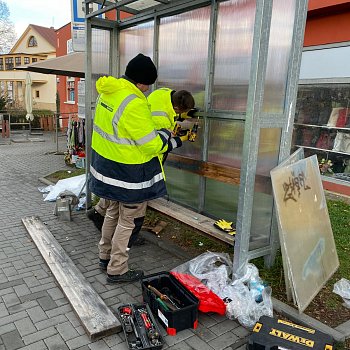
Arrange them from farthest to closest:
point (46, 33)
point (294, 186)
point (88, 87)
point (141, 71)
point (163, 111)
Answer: point (46, 33)
point (88, 87)
point (163, 111)
point (294, 186)
point (141, 71)

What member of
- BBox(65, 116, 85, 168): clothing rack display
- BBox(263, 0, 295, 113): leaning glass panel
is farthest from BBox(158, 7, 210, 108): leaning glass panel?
BBox(65, 116, 85, 168): clothing rack display

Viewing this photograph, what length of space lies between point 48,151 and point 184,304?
10269 millimetres

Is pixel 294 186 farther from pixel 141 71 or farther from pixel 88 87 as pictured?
pixel 88 87

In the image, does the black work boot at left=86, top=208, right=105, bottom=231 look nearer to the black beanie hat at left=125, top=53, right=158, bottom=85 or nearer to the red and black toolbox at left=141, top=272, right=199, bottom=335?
the red and black toolbox at left=141, top=272, right=199, bottom=335

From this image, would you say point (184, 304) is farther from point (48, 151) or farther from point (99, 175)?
point (48, 151)

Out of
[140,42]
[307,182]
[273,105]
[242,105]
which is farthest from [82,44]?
[307,182]

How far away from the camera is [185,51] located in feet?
14.9

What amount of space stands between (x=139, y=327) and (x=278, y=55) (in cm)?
257

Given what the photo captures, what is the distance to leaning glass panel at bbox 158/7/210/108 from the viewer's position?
426 cm

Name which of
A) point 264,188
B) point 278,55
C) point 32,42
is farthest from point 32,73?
point 264,188

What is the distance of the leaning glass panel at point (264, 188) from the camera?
3199 mm

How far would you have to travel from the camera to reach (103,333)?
2623mm

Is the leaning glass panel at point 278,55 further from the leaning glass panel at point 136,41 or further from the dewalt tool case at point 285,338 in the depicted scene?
the leaning glass panel at point 136,41

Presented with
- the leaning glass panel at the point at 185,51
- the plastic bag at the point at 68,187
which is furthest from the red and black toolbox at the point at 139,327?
the plastic bag at the point at 68,187
